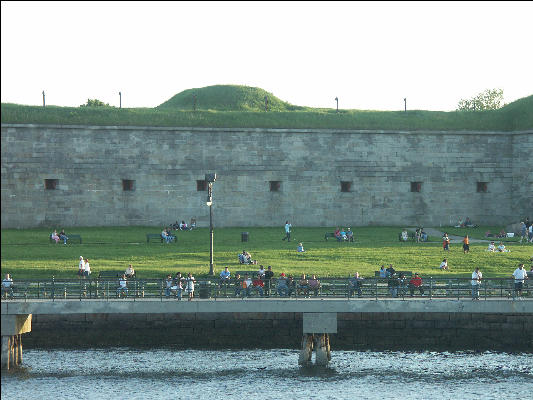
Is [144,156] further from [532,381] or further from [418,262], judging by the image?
[532,381]

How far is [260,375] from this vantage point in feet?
88.7

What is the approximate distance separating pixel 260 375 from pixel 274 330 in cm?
451

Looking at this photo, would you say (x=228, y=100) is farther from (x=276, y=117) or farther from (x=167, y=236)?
(x=167, y=236)

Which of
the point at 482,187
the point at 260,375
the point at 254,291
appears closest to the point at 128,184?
the point at 482,187

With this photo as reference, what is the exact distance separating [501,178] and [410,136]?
6.71 m

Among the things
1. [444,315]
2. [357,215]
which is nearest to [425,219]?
[357,215]

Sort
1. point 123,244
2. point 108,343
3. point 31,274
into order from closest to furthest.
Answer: point 108,343 → point 31,274 → point 123,244

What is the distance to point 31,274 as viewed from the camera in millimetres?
35469

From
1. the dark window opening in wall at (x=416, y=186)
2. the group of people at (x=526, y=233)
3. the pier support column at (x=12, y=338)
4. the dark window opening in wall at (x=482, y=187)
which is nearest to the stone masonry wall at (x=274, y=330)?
the pier support column at (x=12, y=338)

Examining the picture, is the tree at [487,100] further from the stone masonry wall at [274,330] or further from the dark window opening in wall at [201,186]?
the stone masonry wall at [274,330]

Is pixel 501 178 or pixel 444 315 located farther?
pixel 501 178

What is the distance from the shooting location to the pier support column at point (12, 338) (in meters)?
27.2

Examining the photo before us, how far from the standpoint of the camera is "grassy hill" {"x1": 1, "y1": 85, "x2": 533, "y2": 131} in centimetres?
5300

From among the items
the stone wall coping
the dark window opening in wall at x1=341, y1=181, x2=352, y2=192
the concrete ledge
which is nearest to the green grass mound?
the stone wall coping
